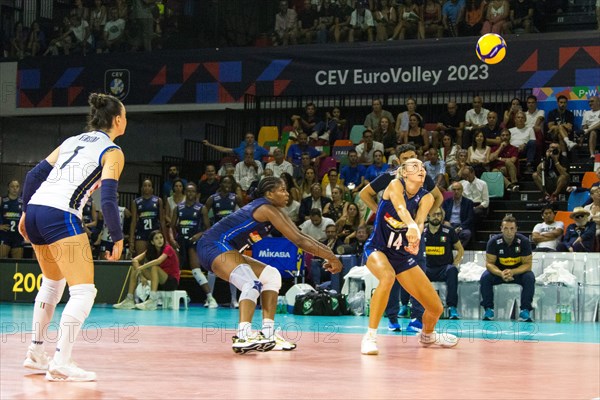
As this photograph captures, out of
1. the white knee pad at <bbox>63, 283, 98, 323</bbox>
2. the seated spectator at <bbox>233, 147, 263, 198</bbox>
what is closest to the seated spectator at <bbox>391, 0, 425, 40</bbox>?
the seated spectator at <bbox>233, 147, 263, 198</bbox>

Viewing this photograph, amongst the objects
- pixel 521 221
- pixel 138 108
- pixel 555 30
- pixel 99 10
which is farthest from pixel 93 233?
pixel 555 30

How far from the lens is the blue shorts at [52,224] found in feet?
22.0

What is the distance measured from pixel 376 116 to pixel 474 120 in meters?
2.16

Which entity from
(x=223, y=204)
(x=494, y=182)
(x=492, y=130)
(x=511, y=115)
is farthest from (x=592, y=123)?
(x=223, y=204)

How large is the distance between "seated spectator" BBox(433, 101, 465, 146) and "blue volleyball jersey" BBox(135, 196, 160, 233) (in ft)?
19.1

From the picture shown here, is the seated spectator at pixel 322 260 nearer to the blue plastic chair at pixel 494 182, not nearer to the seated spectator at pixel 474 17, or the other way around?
the blue plastic chair at pixel 494 182

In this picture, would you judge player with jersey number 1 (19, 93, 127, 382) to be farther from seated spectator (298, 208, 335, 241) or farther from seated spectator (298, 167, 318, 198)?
seated spectator (298, 167, 318, 198)

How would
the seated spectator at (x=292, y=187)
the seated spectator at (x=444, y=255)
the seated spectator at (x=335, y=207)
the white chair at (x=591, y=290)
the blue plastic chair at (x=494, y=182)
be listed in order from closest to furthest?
the white chair at (x=591, y=290) → the seated spectator at (x=444, y=255) → the seated spectator at (x=335, y=207) → the blue plastic chair at (x=494, y=182) → the seated spectator at (x=292, y=187)

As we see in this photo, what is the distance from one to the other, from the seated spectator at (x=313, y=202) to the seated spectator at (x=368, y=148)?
4.43 feet

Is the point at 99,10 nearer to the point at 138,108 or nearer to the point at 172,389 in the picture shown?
the point at 138,108

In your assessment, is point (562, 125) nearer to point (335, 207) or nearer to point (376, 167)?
point (376, 167)

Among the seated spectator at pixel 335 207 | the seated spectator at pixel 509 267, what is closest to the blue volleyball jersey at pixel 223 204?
the seated spectator at pixel 335 207

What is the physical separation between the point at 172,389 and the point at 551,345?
17.8ft

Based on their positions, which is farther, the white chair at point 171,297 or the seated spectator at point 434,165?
the seated spectator at point 434,165
